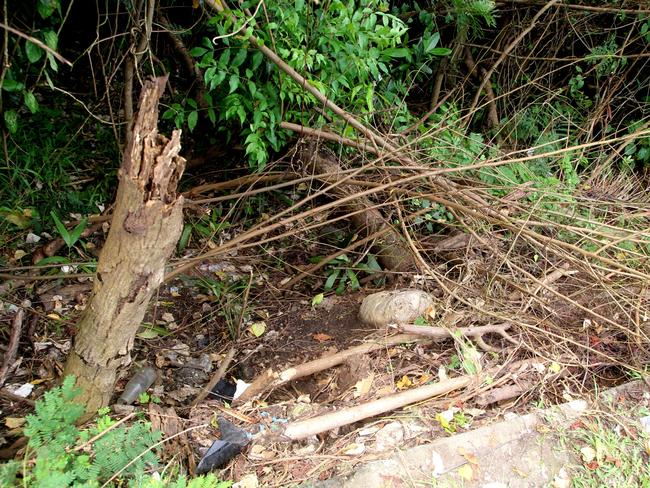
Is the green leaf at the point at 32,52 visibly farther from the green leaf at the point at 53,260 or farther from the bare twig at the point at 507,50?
the bare twig at the point at 507,50

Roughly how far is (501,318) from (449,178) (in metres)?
0.95

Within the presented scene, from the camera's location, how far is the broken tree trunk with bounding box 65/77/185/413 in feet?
5.14

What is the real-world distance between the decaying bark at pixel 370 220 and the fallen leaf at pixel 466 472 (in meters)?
1.48

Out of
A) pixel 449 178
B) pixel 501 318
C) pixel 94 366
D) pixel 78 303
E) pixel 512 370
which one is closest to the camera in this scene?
pixel 94 366

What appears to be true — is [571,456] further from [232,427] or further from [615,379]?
[232,427]

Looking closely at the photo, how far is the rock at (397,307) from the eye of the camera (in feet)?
9.27

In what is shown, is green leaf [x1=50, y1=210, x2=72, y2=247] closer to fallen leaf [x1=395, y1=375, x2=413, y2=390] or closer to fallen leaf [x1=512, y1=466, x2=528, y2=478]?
fallen leaf [x1=395, y1=375, x2=413, y2=390]

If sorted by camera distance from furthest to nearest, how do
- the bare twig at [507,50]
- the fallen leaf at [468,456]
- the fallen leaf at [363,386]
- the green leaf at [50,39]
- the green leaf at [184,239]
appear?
1. the bare twig at [507,50]
2. the green leaf at [184,239]
3. the fallen leaf at [363,386]
4. the green leaf at [50,39]
5. the fallen leaf at [468,456]

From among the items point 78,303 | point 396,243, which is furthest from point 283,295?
point 78,303

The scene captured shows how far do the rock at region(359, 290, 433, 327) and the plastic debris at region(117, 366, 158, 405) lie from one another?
3.98 ft

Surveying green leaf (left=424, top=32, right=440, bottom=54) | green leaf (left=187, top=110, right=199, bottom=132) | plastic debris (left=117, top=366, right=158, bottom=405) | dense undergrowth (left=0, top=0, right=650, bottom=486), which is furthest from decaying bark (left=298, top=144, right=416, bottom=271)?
plastic debris (left=117, top=366, right=158, bottom=405)

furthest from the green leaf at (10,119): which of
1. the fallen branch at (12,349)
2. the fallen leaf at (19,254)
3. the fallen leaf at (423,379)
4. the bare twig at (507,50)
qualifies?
the bare twig at (507,50)

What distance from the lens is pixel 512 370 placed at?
8.43 ft

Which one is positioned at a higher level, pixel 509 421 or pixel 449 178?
pixel 449 178
